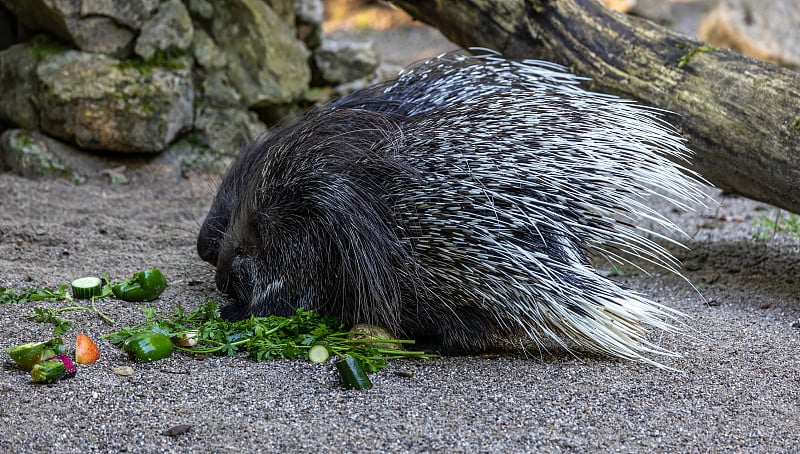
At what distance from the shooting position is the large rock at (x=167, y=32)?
482 centimetres

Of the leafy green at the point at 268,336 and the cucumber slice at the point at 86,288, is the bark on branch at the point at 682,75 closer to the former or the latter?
the leafy green at the point at 268,336

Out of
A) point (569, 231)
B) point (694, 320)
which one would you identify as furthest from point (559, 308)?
point (694, 320)

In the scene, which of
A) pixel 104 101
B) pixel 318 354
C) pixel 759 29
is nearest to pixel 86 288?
pixel 318 354

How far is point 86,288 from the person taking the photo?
113 inches

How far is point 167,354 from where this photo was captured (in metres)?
2.50

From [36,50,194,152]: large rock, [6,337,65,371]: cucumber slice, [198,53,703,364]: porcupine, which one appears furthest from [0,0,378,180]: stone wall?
[6,337,65,371]: cucumber slice

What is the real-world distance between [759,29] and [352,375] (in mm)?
7395

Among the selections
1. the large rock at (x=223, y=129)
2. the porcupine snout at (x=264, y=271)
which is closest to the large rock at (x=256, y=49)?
the large rock at (x=223, y=129)

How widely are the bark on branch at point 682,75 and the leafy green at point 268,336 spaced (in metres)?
1.59

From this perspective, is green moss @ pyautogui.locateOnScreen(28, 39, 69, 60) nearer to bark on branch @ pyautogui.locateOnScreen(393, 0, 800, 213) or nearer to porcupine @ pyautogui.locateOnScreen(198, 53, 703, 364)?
bark on branch @ pyautogui.locateOnScreen(393, 0, 800, 213)

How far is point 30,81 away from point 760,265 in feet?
13.2

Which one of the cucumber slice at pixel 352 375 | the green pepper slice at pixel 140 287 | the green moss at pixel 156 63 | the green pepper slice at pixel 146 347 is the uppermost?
the green moss at pixel 156 63

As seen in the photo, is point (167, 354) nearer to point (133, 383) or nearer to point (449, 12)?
point (133, 383)

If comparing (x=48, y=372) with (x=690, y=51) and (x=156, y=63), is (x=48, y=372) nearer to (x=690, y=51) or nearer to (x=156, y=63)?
(x=690, y=51)
